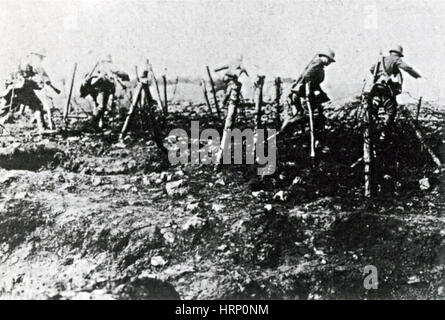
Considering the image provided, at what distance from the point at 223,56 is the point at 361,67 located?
143cm

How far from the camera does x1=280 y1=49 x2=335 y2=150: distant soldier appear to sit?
4422 millimetres

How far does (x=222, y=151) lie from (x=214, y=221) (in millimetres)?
800

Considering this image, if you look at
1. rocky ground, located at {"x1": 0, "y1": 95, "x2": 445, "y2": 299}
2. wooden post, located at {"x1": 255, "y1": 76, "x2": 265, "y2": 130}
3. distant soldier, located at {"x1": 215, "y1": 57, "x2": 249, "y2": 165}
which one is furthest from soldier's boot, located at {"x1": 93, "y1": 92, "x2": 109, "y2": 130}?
wooden post, located at {"x1": 255, "y1": 76, "x2": 265, "y2": 130}

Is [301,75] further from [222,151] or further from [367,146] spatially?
[222,151]

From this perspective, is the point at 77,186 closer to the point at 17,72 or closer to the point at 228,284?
the point at 17,72

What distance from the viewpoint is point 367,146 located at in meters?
4.29

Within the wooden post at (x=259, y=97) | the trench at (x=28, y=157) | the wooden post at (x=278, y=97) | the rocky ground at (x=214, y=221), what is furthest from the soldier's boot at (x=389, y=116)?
the trench at (x=28, y=157)

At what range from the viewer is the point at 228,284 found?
366cm

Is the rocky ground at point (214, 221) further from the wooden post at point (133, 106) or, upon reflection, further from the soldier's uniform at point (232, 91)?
the soldier's uniform at point (232, 91)

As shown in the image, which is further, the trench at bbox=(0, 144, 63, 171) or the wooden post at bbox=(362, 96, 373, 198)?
the trench at bbox=(0, 144, 63, 171)

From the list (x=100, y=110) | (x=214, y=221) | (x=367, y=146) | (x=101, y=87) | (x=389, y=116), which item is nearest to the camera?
(x=214, y=221)

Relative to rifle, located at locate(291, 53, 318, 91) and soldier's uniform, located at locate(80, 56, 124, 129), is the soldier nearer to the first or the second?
soldier's uniform, located at locate(80, 56, 124, 129)

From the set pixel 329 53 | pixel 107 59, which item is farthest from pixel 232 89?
pixel 107 59

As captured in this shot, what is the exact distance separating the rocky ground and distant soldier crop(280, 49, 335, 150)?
0.19m
